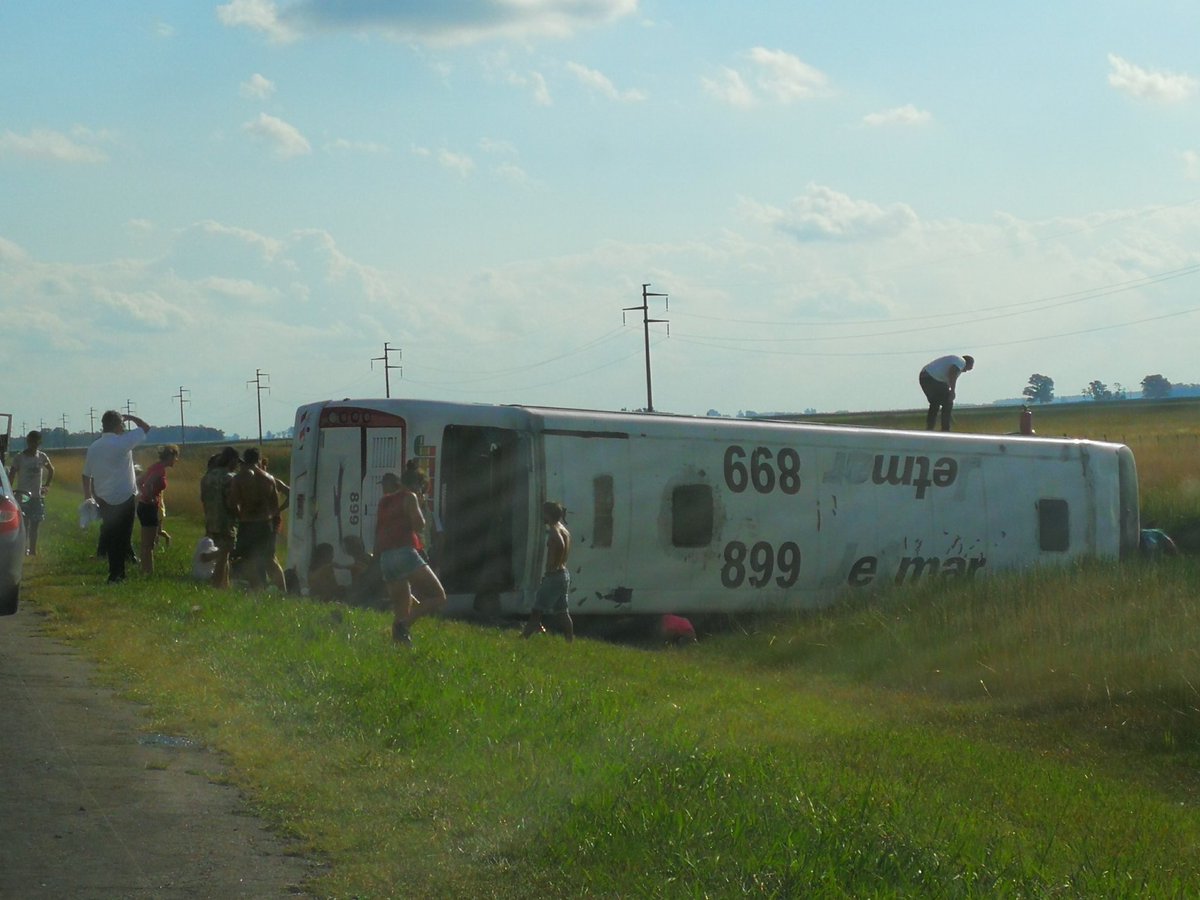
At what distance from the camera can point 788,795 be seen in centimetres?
683

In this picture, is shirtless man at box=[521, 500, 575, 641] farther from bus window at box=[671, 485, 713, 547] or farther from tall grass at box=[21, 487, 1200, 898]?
bus window at box=[671, 485, 713, 547]

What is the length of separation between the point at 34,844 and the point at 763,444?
12.7m

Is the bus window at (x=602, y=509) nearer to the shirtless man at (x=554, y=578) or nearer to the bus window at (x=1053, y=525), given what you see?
the shirtless man at (x=554, y=578)

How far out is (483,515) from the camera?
53.9 feet

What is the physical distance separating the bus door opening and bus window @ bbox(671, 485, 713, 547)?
1.93 meters

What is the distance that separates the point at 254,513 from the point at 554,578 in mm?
3890

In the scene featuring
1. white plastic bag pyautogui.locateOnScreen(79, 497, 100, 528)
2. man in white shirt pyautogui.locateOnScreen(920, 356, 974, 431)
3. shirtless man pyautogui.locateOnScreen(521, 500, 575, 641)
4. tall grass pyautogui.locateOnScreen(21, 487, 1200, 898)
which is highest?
man in white shirt pyautogui.locateOnScreen(920, 356, 974, 431)

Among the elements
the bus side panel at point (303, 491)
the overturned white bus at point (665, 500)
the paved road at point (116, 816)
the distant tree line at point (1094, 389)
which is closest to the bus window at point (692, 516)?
the overturned white bus at point (665, 500)

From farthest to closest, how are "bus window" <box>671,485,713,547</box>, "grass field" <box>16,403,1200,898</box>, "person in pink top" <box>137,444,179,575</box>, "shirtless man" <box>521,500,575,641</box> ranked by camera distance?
1. "person in pink top" <box>137,444,179,575</box>
2. "bus window" <box>671,485,713,547</box>
3. "shirtless man" <box>521,500,575,641</box>
4. "grass field" <box>16,403,1200,898</box>

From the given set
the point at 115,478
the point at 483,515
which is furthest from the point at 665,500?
the point at 115,478

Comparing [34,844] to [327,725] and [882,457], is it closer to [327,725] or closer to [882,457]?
[327,725]

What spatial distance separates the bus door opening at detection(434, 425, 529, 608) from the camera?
16.2 meters

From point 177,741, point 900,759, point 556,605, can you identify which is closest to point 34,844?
point 177,741

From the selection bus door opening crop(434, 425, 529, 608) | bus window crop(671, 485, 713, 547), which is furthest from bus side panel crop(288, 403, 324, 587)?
bus window crop(671, 485, 713, 547)
